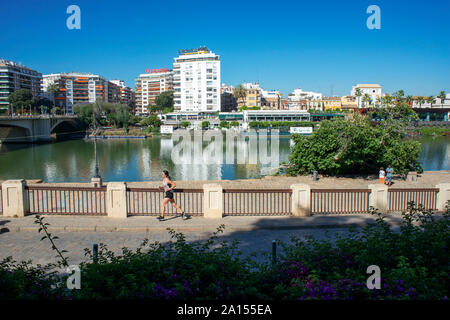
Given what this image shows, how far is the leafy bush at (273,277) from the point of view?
4.09 metres

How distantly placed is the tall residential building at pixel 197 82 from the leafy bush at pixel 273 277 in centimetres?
11299

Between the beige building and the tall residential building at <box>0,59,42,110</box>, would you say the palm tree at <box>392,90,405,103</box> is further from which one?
the beige building

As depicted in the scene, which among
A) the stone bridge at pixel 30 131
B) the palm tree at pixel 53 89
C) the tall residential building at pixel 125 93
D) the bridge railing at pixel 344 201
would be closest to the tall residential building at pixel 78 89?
the palm tree at pixel 53 89

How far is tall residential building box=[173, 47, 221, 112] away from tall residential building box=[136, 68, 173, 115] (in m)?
32.4

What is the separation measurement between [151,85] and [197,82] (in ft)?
154

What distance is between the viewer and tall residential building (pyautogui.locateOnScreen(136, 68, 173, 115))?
495 feet

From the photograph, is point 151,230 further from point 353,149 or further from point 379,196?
point 353,149

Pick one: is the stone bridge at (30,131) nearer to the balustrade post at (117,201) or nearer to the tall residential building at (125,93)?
the balustrade post at (117,201)

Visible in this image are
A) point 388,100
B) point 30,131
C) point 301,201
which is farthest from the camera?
point 30,131

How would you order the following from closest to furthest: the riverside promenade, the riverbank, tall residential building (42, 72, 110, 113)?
the riverside promenade < the riverbank < tall residential building (42, 72, 110, 113)

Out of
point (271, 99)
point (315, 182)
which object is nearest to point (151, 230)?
point (315, 182)

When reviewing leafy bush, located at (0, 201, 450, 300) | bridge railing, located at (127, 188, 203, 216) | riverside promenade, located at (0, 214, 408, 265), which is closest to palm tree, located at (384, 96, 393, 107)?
riverside promenade, located at (0, 214, 408, 265)

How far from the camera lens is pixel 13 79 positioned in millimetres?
113688
